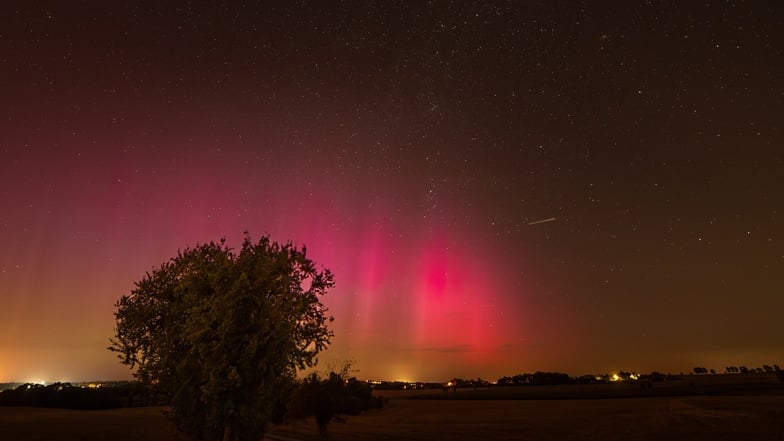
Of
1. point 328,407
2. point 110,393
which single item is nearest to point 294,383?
point 328,407

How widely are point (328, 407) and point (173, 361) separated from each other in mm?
31575

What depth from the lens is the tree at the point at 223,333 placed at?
64.0 feet

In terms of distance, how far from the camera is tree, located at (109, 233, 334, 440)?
19516mm

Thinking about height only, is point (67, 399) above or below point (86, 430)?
above

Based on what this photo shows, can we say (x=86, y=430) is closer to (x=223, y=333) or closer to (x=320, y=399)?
(x=320, y=399)

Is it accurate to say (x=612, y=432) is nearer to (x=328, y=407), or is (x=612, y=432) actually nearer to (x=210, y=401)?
(x=328, y=407)

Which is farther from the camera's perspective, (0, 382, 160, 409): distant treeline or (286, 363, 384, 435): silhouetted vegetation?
(0, 382, 160, 409): distant treeline

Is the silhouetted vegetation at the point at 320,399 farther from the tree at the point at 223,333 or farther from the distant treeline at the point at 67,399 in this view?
the distant treeline at the point at 67,399

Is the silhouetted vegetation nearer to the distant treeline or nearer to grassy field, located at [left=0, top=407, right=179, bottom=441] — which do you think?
grassy field, located at [left=0, top=407, right=179, bottom=441]

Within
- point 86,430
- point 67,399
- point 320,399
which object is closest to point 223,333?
point 320,399

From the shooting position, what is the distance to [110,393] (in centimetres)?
10838

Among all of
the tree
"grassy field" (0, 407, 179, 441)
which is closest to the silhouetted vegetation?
"grassy field" (0, 407, 179, 441)

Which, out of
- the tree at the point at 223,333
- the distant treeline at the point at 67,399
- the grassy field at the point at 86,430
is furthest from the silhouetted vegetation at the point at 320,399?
the distant treeline at the point at 67,399

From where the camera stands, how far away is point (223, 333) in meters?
19.4
